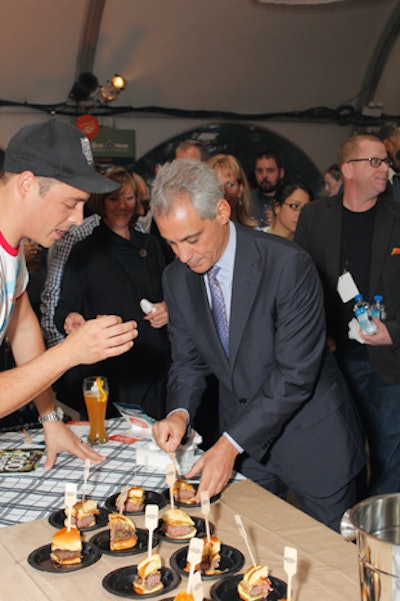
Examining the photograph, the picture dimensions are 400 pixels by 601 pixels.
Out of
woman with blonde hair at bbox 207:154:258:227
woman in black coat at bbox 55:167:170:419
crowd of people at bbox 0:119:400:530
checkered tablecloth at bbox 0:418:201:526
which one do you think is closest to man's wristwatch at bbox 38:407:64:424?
crowd of people at bbox 0:119:400:530

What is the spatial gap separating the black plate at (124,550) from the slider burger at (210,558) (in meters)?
0.12

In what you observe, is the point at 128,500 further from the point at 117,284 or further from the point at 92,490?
the point at 117,284

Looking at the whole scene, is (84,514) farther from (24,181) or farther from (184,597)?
(24,181)

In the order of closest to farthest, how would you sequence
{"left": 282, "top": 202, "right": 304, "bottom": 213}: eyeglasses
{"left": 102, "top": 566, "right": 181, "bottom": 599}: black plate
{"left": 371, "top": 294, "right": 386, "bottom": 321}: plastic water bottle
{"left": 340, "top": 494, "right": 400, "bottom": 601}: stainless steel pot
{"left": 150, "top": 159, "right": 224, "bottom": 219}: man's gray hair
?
{"left": 340, "top": 494, "right": 400, "bottom": 601}: stainless steel pot
{"left": 102, "top": 566, "right": 181, "bottom": 599}: black plate
{"left": 150, "top": 159, "right": 224, "bottom": 219}: man's gray hair
{"left": 371, "top": 294, "right": 386, "bottom": 321}: plastic water bottle
{"left": 282, "top": 202, "right": 304, "bottom": 213}: eyeglasses

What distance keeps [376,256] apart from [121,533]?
219cm

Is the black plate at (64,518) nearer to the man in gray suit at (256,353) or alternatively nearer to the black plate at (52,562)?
the black plate at (52,562)

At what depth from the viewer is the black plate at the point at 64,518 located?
1813 millimetres

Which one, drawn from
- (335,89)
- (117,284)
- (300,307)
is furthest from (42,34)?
(300,307)

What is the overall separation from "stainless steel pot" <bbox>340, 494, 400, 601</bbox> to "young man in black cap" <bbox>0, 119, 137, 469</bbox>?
0.77m

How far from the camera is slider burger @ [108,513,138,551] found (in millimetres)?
1699

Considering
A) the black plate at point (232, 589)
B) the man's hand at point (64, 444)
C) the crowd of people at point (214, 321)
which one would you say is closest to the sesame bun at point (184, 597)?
the black plate at point (232, 589)

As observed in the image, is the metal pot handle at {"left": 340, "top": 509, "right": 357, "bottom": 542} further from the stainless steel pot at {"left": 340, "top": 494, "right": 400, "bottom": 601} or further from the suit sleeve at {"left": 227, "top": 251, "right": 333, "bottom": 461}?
the suit sleeve at {"left": 227, "top": 251, "right": 333, "bottom": 461}

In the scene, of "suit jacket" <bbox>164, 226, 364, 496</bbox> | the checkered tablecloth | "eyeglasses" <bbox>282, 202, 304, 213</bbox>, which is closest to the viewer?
the checkered tablecloth

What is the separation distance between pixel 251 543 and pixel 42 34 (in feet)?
23.1
